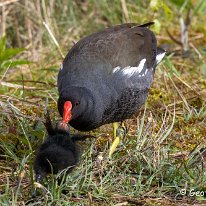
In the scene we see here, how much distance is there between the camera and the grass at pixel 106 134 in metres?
3.99

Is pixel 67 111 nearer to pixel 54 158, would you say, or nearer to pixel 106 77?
pixel 54 158

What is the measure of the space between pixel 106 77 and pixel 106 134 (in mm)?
565

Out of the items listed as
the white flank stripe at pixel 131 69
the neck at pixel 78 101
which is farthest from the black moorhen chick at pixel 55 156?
the white flank stripe at pixel 131 69

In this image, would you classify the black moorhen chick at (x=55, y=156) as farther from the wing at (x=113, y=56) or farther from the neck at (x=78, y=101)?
the wing at (x=113, y=56)

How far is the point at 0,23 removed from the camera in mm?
7590

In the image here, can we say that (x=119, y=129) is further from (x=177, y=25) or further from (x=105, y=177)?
(x=177, y=25)

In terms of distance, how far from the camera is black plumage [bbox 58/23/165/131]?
14.8 ft

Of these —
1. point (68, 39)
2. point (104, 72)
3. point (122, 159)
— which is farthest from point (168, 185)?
point (68, 39)

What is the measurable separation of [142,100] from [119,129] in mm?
312

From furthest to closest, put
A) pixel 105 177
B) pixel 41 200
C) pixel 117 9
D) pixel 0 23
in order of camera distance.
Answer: pixel 117 9, pixel 0 23, pixel 105 177, pixel 41 200

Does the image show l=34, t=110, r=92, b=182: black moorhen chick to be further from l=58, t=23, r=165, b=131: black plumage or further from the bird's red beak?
l=58, t=23, r=165, b=131: black plumage

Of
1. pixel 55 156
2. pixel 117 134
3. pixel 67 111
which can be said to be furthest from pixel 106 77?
pixel 55 156

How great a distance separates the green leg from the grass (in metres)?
0.05

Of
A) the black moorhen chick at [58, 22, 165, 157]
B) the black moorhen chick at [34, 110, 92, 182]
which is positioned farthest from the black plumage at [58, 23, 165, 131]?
the black moorhen chick at [34, 110, 92, 182]
